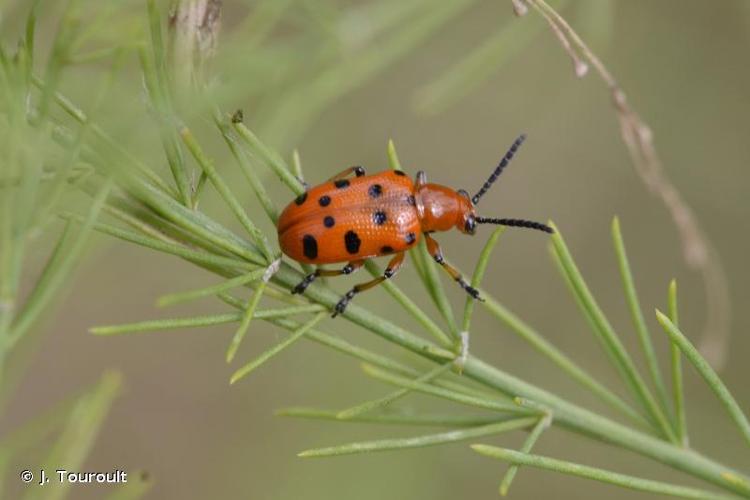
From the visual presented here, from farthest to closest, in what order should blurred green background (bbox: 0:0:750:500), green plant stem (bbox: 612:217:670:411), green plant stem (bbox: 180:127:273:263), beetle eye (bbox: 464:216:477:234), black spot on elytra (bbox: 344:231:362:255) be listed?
blurred green background (bbox: 0:0:750:500)
beetle eye (bbox: 464:216:477:234)
black spot on elytra (bbox: 344:231:362:255)
green plant stem (bbox: 612:217:670:411)
green plant stem (bbox: 180:127:273:263)

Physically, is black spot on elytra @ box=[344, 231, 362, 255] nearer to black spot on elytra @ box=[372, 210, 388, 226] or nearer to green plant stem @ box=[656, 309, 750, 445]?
black spot on elytra @ box=[372, 210, 388, 226]

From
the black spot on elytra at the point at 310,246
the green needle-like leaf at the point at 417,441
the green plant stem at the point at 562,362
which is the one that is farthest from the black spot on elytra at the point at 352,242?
the green needle-like leaf at the point at 417,441

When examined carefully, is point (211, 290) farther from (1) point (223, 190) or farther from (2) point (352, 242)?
(2) point (352, 242)

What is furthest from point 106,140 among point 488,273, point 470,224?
point 488,273

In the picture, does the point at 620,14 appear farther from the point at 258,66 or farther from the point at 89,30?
the point at 89,30

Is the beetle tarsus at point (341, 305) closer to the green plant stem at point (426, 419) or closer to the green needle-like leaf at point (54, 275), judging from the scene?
the green plant stem at point (426, 419)

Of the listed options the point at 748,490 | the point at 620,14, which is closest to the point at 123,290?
the point at 620,14

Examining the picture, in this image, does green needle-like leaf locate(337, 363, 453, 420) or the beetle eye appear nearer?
green needle-like leaf locate(337, 363, 453, 420)

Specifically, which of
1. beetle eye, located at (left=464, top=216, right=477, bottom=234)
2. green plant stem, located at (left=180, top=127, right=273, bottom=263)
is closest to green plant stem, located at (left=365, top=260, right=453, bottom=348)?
green plant stem, located at (left=180, top=127, right=273, bottom=263)
